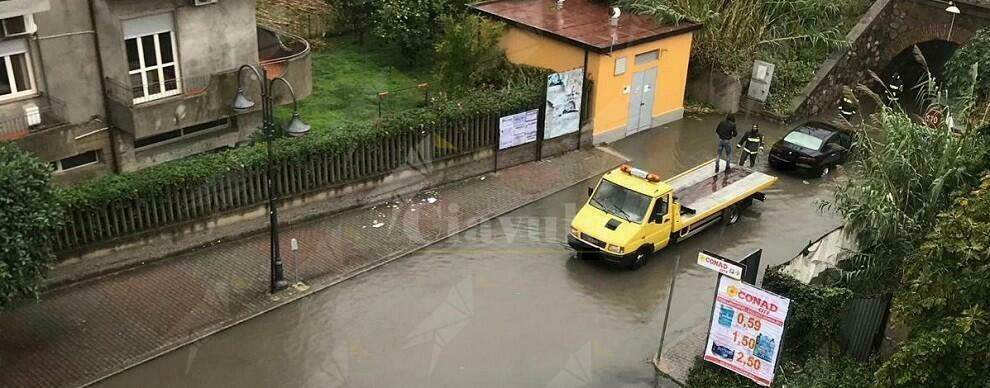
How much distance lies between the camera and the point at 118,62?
1816cm

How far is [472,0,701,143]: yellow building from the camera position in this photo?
23.3 m

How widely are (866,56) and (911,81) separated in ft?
12.5

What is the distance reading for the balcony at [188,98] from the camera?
715 inches

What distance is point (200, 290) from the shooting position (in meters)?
16.5

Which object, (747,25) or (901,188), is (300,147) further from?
(747,25)

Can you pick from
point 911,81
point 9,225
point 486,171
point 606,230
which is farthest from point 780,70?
point 9,225

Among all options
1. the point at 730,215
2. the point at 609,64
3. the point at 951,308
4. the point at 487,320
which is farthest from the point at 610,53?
the point at 951,308

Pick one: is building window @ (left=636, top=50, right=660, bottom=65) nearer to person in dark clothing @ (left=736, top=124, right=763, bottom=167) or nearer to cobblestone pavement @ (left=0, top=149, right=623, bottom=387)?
person in dark clothing @ (left=736, top=124, right=763, bottom=167)

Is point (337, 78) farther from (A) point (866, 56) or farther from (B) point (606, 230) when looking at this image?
(A) point (866, 56)

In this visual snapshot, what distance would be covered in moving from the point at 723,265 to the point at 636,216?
15.7ft

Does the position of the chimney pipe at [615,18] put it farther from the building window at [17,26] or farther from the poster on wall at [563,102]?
the building window at [17,26]

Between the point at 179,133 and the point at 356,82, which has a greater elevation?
the point at 179,133

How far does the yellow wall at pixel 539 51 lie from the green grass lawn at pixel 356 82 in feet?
10.2

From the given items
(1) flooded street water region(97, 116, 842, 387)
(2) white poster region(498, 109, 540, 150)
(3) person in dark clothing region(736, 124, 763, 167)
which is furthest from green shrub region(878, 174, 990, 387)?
(2) white poster region(498, 109, 540, 150)
